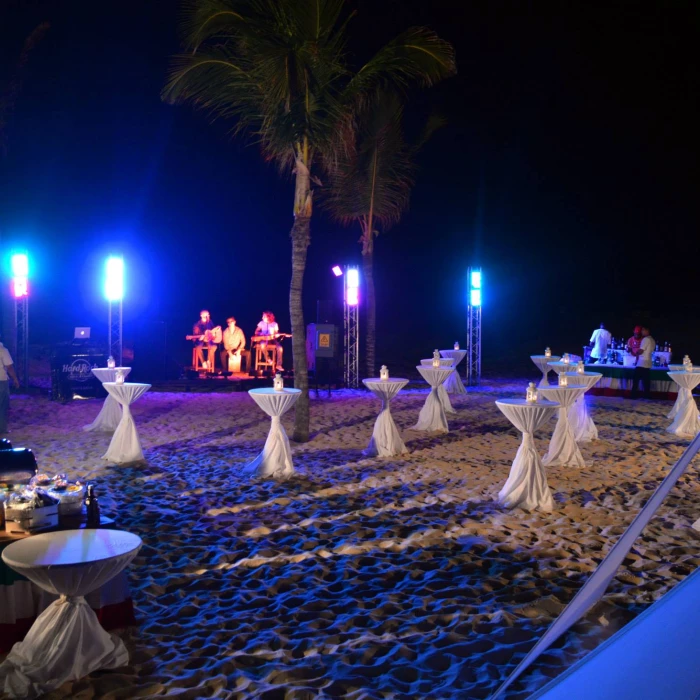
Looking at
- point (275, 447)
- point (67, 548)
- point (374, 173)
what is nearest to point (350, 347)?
point (374, 173)

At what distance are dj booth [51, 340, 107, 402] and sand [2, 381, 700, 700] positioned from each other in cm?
470

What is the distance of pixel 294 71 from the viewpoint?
310 inches

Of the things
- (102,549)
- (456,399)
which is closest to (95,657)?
(102,549)

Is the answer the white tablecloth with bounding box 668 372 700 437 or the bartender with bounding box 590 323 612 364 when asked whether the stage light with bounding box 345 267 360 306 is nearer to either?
the bartender with bounding box 590 323 612 364

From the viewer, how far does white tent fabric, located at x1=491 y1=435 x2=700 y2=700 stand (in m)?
2.71

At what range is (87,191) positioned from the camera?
19.1m

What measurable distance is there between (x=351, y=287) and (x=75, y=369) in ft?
22.0

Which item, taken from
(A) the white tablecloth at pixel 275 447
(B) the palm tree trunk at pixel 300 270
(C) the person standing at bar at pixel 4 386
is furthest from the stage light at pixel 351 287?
(A) the white tablecloth at pixel 275 447

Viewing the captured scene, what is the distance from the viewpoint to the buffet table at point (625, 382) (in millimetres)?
13758

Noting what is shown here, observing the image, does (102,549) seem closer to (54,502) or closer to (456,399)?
(54,502)

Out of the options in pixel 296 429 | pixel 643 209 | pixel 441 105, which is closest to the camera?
pixel 296 429

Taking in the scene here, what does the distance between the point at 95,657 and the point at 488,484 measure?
4466 millimetres

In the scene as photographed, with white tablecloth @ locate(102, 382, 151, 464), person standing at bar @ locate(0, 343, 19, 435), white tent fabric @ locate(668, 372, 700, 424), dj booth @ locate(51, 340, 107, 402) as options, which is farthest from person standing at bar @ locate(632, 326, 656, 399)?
person standing at bar @ locate(0, 343, 19, 435)

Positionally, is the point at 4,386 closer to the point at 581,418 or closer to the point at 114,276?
the point at 114,276
